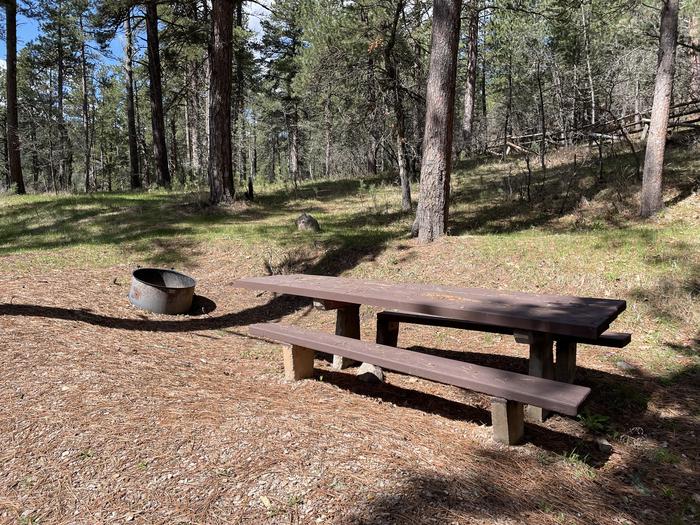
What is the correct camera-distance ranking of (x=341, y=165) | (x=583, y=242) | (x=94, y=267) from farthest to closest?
(x=341, y=165), (x=94, y=267), (x=583, y=242)

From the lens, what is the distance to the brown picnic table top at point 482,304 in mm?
3068

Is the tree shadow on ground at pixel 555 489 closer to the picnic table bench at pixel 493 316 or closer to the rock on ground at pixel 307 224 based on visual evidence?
the picnic table bench at pixel 493 316

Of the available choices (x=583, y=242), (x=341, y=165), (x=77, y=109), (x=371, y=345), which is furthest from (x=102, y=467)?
(x=341, y=165)

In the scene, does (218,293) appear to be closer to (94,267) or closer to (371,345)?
(94,267)

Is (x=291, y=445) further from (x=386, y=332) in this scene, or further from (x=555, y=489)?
(x=386, y=332)

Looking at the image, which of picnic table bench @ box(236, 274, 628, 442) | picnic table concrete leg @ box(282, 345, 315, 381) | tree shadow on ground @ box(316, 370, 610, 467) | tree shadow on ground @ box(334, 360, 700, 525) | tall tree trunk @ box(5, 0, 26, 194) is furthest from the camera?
tall tree trunk @ box(5, 0, 26, 194)

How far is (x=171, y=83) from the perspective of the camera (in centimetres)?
3250

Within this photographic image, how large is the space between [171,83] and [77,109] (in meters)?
12.2

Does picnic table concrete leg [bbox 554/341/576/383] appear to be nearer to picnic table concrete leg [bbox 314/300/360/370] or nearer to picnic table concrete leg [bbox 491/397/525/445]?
picnic table concrete leg [bbox 491/397/525/445]

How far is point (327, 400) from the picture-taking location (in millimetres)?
3818

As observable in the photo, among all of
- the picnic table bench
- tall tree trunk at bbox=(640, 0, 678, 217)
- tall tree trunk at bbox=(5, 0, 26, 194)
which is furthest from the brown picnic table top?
tall tree trunk at bbox=(5, 0, 26, 194)

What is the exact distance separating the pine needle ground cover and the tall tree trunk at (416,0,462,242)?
0.56 metres

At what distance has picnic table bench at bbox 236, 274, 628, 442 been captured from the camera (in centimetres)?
304

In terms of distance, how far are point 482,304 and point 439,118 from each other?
527cm
